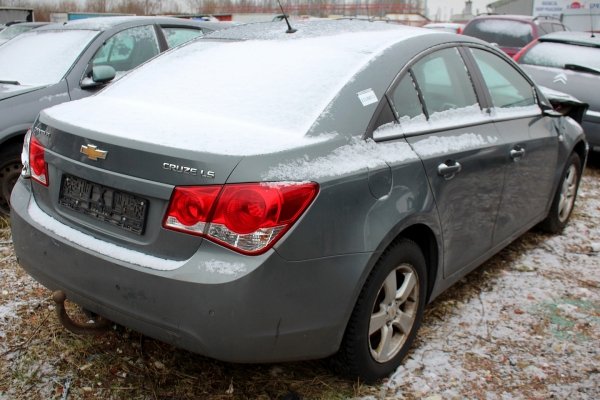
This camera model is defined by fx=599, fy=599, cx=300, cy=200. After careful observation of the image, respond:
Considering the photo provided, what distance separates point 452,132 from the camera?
3.01 m

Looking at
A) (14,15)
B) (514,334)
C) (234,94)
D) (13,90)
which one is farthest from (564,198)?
(14,15)

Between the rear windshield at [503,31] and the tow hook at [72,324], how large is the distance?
1042cm

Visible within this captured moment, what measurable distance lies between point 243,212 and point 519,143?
7.05ft

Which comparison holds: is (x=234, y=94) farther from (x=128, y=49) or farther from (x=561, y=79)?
(x=561, y=79)

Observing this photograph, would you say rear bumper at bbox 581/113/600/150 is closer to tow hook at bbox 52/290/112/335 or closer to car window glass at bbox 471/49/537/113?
car window glass at bbox 471/49/537/113

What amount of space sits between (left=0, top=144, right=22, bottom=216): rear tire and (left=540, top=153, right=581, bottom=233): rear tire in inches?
158

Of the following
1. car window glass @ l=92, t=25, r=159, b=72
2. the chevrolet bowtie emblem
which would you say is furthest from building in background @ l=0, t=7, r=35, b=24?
the chevrolet bowtie emblem

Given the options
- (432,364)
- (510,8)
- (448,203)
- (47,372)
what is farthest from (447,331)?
(510,8)

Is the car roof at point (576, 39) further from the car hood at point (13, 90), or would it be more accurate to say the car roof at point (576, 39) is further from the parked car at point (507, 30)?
the car hood at point (13, 90)

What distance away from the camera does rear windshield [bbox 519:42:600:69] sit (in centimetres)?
742

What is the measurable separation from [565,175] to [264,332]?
3287mm

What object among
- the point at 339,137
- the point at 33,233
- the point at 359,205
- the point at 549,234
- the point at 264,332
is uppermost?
the point at 339,137

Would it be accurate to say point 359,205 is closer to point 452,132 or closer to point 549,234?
point 452,132

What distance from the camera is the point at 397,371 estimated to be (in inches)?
111
